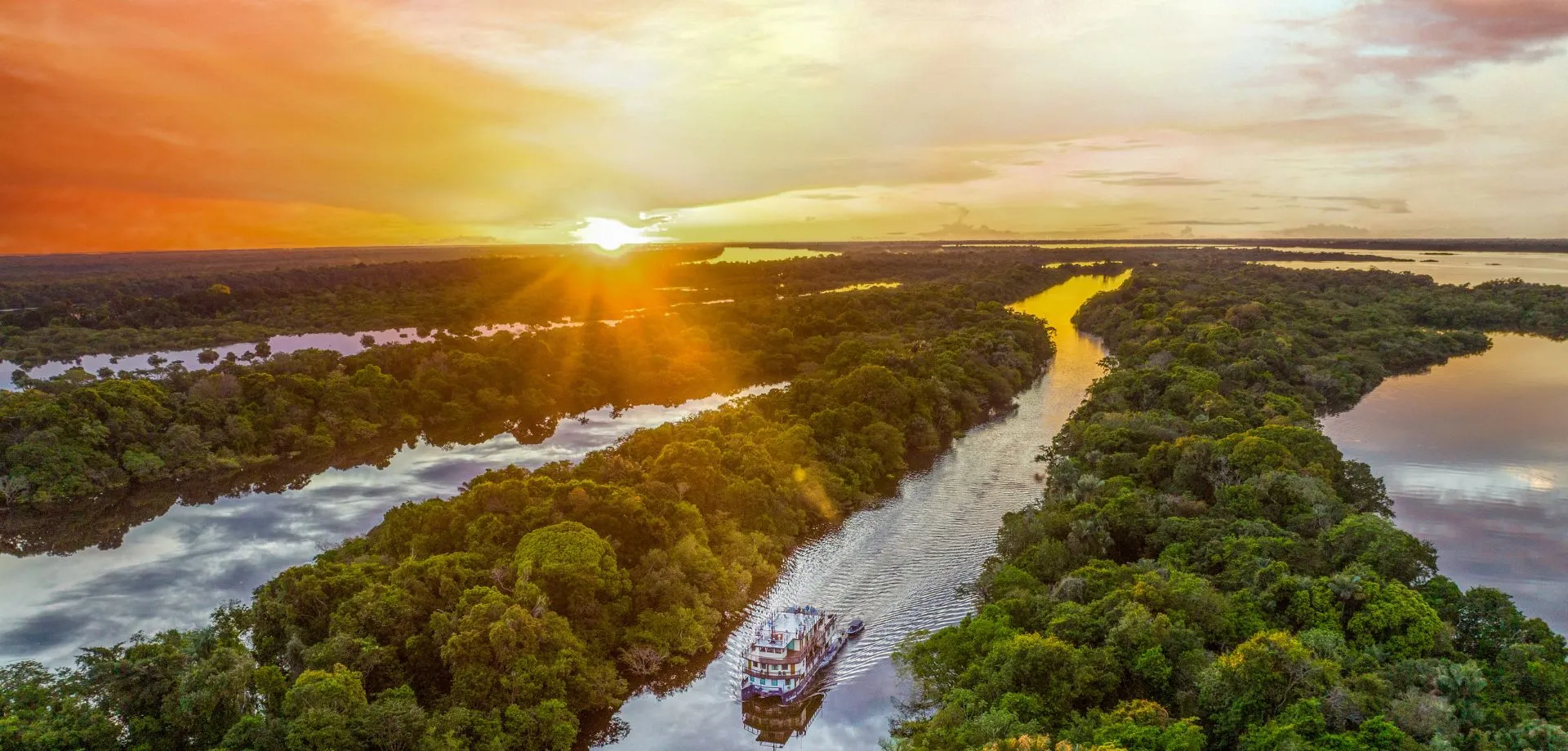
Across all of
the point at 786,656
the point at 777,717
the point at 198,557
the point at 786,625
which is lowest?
the point at 777,717

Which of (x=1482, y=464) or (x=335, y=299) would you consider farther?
(x=335, y=299)

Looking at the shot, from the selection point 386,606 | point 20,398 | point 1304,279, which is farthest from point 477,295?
point 1304,279

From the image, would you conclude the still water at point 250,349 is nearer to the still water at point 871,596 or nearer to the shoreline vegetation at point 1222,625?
the still water at point 871,596

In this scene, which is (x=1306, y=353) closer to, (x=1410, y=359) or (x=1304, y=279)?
(x=1410, y=359)

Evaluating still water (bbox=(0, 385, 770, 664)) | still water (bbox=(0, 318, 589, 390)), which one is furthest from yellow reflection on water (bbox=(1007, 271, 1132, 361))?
still water (bbox=(0, 318, 589, 390))

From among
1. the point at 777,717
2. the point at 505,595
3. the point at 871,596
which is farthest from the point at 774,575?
the point at 505,595

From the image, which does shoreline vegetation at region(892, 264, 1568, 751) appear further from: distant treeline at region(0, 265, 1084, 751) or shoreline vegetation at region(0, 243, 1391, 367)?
shoreline vegetation at region(0, 243, 1391, 367)

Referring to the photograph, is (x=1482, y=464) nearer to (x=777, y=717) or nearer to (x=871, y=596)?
(x=871, y=596)
